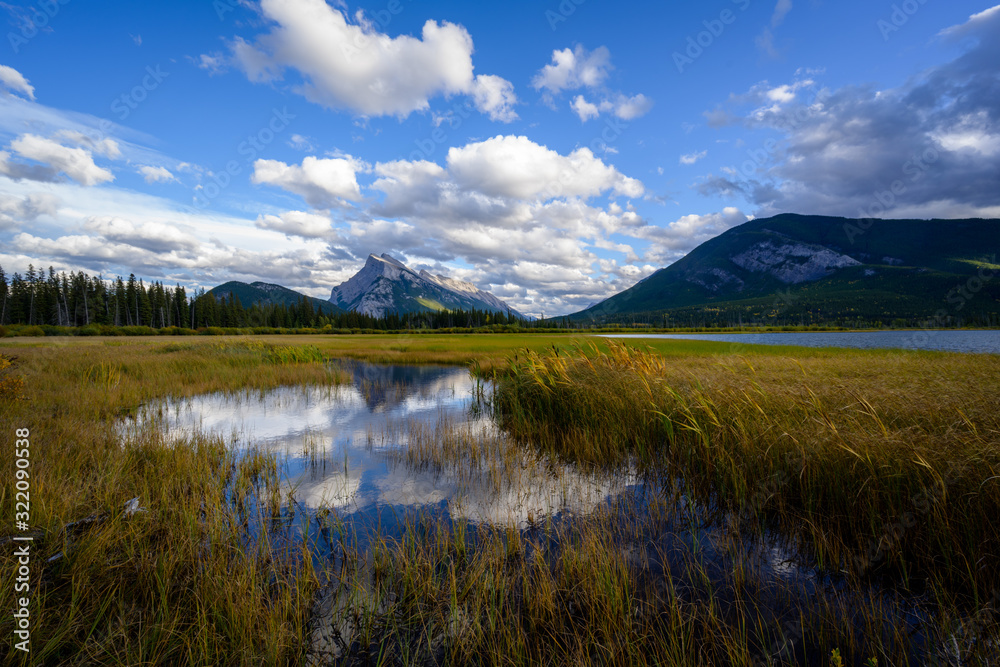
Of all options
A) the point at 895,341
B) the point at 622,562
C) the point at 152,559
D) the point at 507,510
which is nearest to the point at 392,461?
the point at 507,510

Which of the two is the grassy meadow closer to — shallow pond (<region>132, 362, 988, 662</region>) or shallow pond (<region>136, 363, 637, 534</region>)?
shallow pond (<region>132, 362, 988, 662</region>)

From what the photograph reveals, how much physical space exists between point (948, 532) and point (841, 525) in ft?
3.47

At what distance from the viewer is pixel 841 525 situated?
4805 mm

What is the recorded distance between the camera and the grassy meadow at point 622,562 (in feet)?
10.2

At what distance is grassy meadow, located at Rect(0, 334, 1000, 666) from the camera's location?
3111mm

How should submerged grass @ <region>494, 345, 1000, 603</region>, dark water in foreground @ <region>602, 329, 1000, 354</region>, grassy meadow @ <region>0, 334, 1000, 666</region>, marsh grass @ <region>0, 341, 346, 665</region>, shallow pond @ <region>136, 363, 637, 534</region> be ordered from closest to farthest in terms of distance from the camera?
marsh grass @ <region>0, 341, 346, 665</region> → grassy meadow @ <region>0, 334, 1000, 666</region> → submerged grass @ <region>494, 345, 1000, 603</region> → shallow pond @ <region>136, 363, 637, 534</region> → dark water in foreground @ <region>602, 329, 1000, 354</region>

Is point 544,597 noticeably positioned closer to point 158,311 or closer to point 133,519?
point 133,519

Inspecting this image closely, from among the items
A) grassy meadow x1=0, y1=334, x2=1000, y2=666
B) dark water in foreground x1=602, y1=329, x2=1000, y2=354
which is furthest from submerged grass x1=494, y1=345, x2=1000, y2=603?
dark water in foreground x1=602, y1=329, x2=1000, y2=354

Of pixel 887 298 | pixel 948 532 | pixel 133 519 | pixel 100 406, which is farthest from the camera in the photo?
pixel 887 298

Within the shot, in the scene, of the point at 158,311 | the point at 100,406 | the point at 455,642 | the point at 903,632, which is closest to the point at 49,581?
the point at 455,642

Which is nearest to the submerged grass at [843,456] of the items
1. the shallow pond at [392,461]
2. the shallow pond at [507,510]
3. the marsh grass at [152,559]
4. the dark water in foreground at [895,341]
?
the shallow pond at [507,510]

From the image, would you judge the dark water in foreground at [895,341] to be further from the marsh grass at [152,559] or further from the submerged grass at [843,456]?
the marsh grass at [152,559]

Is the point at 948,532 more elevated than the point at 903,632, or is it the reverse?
the point at 948,532

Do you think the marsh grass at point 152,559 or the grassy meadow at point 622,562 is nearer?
the marsh grass at point 152,559
